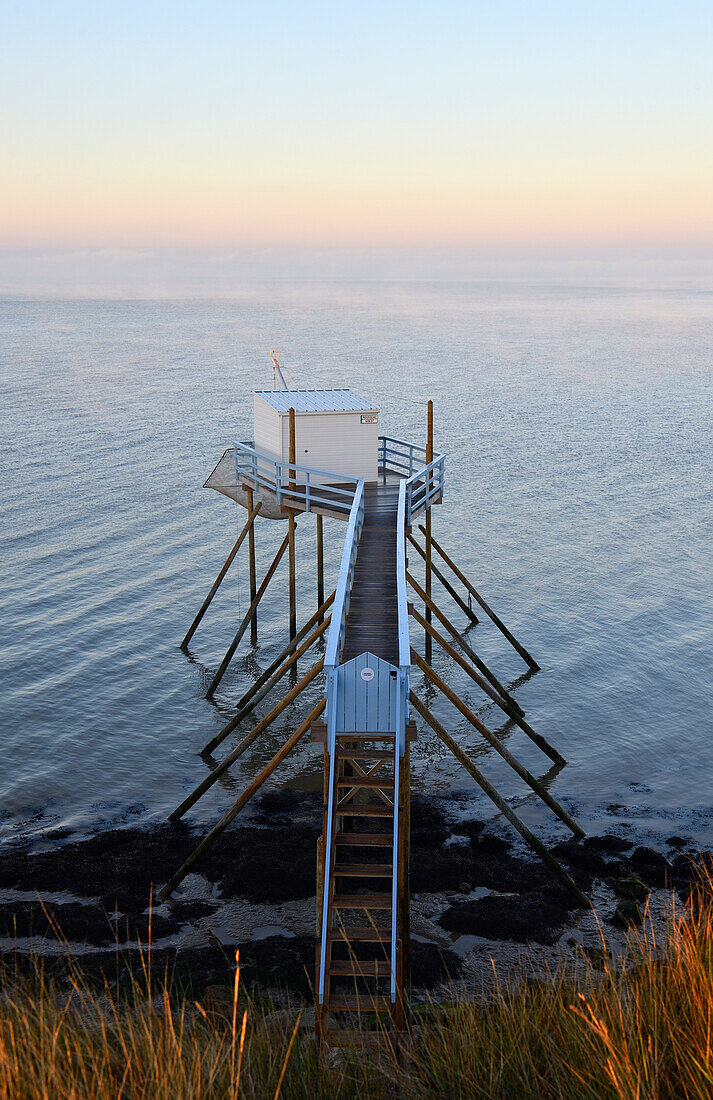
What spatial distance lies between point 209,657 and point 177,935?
11.1m

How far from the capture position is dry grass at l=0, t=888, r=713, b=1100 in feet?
16.3

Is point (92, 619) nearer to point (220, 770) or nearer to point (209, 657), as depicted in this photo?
point (209, 657)

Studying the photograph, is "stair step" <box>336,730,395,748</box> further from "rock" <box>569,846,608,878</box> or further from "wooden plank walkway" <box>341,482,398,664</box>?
"rock" <box>569,846,608,878</box>

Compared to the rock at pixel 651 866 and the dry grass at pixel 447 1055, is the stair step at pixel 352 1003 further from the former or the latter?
the rock at pixel 651 866

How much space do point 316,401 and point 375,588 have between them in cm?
819

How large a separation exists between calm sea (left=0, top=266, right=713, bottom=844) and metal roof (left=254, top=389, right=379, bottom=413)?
6.29 meters

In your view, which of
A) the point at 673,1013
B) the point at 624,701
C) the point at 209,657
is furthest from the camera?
the point at 209,657

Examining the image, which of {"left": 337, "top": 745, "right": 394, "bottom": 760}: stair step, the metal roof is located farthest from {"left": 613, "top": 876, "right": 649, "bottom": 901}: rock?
the metal roof

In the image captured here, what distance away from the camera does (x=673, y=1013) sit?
5.66 metres

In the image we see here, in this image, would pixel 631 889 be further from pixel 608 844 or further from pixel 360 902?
pixel 360 902

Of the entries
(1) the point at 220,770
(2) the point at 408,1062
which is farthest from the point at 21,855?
(2) the point at 408,1062

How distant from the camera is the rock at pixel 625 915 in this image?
47.2ft

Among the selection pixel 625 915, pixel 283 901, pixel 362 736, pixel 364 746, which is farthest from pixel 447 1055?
pixel 364 746

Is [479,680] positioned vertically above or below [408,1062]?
below
